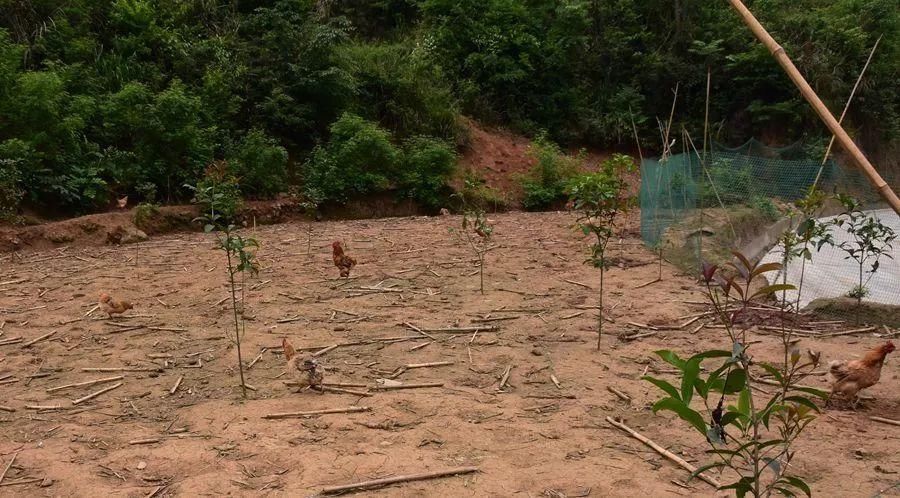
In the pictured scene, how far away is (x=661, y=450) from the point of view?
3.40 m

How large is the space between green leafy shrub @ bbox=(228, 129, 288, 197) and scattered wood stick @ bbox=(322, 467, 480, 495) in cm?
1038

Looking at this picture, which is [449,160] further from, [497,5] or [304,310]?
[304,310]

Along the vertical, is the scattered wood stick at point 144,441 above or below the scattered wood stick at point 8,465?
above

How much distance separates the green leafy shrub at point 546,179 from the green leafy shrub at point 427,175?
219 cm

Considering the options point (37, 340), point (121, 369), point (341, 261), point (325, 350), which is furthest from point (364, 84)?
point (121, 369)

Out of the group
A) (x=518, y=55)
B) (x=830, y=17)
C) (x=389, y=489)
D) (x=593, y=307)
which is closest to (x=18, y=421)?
(x=389, y=489)

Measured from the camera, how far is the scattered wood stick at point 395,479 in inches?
119

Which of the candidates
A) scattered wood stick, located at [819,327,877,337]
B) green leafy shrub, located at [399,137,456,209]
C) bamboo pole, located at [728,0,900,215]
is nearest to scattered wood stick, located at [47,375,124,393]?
bamboo pole, located at [728,0,900,215]

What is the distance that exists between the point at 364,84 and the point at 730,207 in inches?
380

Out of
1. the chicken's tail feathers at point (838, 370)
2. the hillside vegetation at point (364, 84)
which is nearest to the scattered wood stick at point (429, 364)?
the chicken's tail feathers at point (838, 370)

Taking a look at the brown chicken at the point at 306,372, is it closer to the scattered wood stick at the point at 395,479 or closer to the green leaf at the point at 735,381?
the scattered wood stick at the point at 395,479

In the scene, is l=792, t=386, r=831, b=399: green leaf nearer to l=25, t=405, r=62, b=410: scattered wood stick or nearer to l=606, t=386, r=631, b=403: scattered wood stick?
l=606, t=386, r=631, b=403: scattered wood stick

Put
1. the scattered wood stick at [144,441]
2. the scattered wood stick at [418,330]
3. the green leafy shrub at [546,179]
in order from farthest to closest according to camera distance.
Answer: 1. the green leafy shrub at [546,179]
2. the scattered wood stick at [418,330]
3. the scattered wood stick at [144,441]

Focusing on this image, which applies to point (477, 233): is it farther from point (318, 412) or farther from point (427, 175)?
point (318, 412)
